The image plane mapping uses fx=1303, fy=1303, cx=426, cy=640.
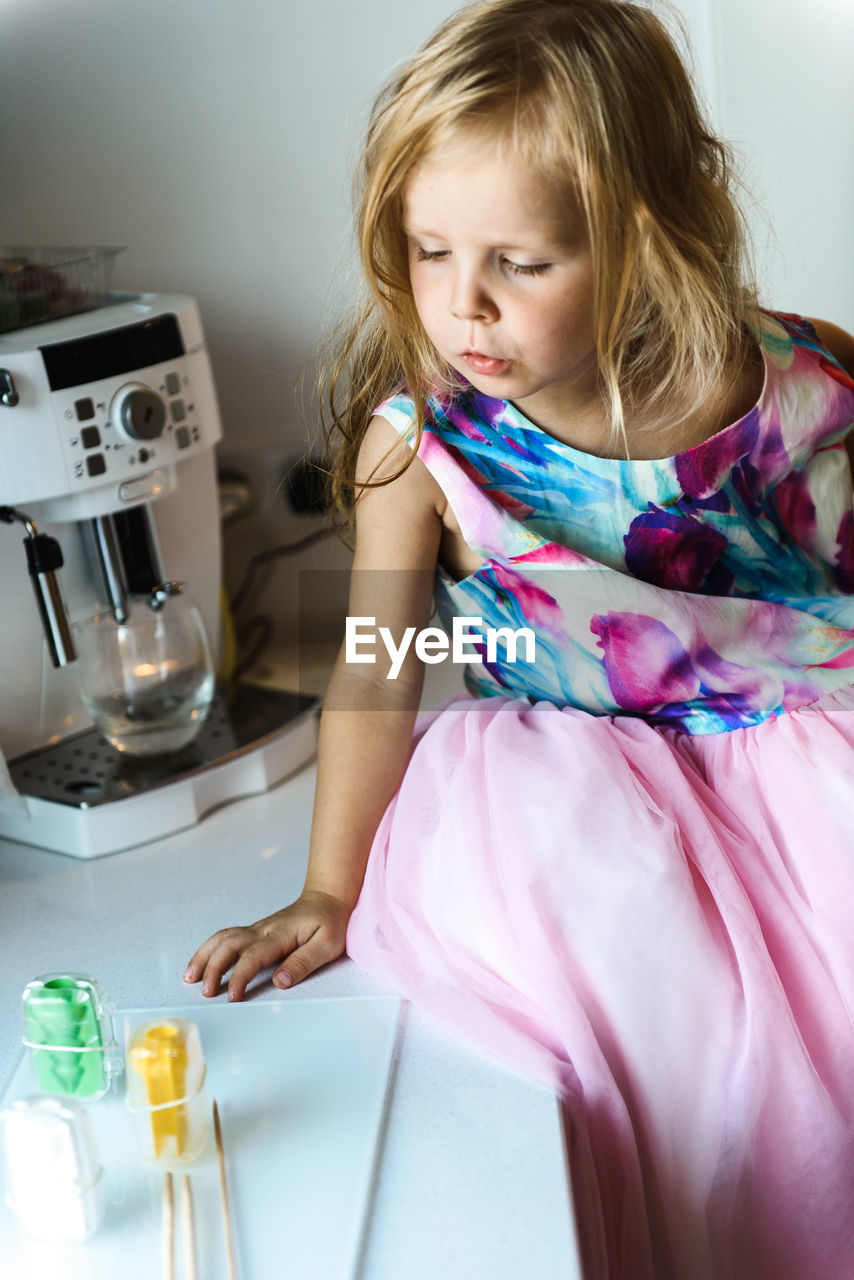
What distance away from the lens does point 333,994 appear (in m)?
0.74

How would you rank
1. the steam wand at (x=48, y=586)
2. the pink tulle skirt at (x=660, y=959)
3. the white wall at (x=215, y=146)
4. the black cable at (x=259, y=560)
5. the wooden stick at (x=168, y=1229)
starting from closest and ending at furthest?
1. the wooden stick at (x=168, y=1229)
2. the pink tulle skirt at (x=660, y=959)
3. the steam wand at (x=48, y=586)
4. the white wall at (x=215, y=146)
5. the black cable at (x=259, y=560)

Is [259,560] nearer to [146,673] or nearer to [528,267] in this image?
[146,673]

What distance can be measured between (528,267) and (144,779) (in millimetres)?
490

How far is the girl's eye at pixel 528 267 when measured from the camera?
70 centimetres

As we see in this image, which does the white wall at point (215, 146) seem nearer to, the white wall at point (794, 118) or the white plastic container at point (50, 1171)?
the white wall at point (794, 118)

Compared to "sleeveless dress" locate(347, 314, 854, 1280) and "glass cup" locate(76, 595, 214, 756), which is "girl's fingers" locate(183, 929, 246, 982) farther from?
"glass cup" locate(76, 595, 214, 756)

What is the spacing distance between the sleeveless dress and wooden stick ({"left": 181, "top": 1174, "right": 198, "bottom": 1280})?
17 cm

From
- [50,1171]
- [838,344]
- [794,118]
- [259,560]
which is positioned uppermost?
[794,118]

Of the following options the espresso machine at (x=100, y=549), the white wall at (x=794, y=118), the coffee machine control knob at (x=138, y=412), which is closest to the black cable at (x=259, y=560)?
the espresso machine at (x=100, y=549)

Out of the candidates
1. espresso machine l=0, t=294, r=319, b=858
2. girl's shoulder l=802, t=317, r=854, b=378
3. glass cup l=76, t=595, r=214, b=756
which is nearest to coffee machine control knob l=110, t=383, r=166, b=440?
espresso machine l=0, t=294, r=319, b=858

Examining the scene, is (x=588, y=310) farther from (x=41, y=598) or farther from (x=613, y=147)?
(x=41, y=598)

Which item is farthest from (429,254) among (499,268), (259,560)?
(259,560)

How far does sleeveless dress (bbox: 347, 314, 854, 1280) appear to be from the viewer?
2.17 ft

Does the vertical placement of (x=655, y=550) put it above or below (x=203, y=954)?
above
